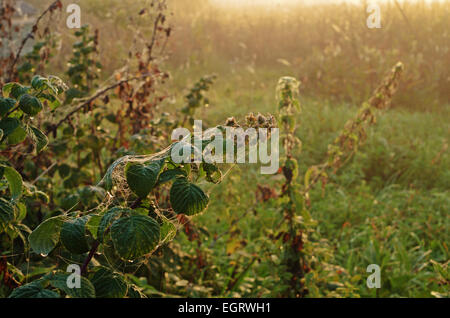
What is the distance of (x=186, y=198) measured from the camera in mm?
764

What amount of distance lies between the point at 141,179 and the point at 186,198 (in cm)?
8

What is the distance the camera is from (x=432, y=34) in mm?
6879

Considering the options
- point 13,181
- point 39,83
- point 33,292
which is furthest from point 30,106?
point 33,292

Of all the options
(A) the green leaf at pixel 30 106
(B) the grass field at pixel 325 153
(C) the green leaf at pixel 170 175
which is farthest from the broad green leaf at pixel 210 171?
(B) the grass field at pixel 325 153

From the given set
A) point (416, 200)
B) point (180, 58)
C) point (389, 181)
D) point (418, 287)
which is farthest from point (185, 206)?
point (180, 58)

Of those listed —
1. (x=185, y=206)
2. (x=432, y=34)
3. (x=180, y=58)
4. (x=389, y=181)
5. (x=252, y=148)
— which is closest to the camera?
(x=185, y=206)

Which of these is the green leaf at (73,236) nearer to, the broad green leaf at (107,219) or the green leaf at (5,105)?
the broad green leaf at (107,219)

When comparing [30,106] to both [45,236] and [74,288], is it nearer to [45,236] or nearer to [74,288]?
[45,236]

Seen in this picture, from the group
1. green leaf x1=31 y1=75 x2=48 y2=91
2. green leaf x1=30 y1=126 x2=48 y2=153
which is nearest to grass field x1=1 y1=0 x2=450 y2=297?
green leaf x1=30 y1=126 x2=48 y2=153

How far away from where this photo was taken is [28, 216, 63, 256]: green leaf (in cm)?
84

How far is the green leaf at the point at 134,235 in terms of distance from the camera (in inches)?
28.3

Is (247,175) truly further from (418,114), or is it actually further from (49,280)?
(49,280)

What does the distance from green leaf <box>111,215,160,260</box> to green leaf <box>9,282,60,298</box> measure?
6.1 inches
